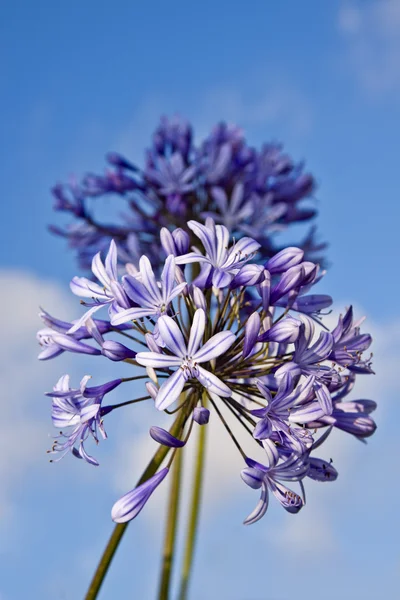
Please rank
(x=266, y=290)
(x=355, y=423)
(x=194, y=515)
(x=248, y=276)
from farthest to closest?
(x=194, y=515)
(x=355, y=423)
(x=266, y=290)
(x=248, y=276)

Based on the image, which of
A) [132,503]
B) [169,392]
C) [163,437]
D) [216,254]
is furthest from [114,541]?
[216,254]

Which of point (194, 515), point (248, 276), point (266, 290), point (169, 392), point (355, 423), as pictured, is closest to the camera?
point (169, 392)

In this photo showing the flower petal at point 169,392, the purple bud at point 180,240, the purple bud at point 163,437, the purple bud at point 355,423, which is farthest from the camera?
the purple bud at point 355,423

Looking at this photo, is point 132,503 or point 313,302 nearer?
point 132,503

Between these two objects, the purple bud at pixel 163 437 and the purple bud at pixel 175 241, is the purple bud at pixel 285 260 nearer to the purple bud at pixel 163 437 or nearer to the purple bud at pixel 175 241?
the purple bud at pixel 175 241

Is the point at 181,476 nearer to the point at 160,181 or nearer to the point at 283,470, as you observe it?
the point at 283,470

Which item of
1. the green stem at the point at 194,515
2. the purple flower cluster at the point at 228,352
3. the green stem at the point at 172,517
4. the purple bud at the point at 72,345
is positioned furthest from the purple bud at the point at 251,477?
the green stem at the point at 194,515

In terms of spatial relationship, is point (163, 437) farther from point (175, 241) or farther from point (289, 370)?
point (175, 241)
